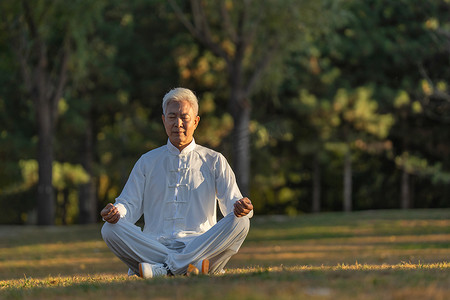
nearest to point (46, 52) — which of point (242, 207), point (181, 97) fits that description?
point (181, 97)

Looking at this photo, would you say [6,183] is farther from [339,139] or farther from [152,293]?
[152,293]

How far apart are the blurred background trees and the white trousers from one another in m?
17.3

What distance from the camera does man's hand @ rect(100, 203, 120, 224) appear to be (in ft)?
23.0

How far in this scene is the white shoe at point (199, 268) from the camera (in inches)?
275

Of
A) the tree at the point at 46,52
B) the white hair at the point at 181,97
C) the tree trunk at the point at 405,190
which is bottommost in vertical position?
the tree trunk at the point at 405,190

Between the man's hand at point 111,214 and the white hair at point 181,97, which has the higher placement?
the white hair at point 181,97

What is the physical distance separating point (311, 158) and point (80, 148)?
9418 millimetres

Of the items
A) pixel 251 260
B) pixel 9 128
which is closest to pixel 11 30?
pixel 9 128

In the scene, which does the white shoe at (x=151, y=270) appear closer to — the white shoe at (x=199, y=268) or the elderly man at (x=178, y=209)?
the elderly man at (x=178, y=209)

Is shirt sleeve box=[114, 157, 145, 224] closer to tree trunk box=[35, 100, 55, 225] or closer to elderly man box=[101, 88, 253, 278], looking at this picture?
elderly man box=[101, 88, 253, 278]

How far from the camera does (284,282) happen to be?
19.1ft

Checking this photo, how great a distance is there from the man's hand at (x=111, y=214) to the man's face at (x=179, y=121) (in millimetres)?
904

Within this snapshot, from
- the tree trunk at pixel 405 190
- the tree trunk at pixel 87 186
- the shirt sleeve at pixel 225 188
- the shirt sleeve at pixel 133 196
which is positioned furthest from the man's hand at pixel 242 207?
the tree trunk at pixel 405 190

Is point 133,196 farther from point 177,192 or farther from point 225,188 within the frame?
point 225,188
